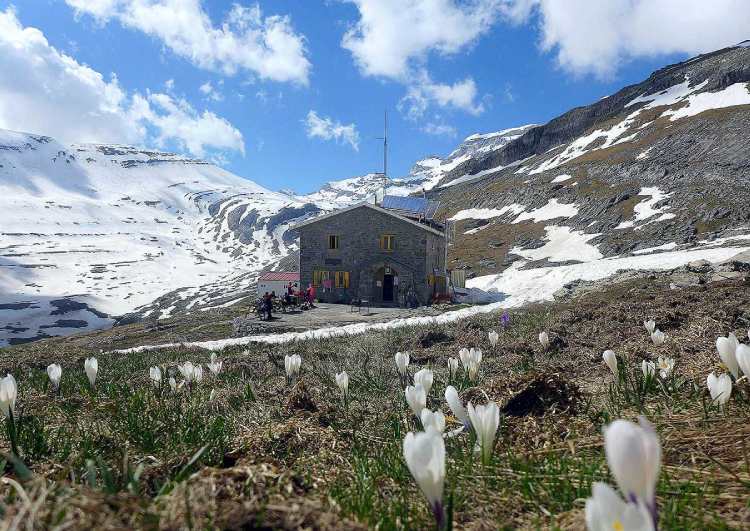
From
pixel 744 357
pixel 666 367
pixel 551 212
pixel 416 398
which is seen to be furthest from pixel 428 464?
pixel 551 212

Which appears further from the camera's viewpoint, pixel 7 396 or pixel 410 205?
pixel 410 205

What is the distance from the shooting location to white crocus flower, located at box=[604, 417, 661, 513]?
108 cm

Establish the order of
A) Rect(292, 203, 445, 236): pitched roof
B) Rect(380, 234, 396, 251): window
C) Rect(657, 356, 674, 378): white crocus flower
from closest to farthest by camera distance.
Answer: Rect(657, 356, 674, 378): white crocus flower
Rect(292, 203, 445, 236): pitched roof
Rect(380, 234, 396, 251): window

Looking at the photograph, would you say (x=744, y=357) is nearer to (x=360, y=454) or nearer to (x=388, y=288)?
(x=360, y=454)

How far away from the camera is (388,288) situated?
41.0 metres

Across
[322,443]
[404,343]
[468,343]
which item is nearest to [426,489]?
[322,443]

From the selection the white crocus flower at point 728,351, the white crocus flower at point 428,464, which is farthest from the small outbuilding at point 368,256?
the white crocus flower at point 428,464

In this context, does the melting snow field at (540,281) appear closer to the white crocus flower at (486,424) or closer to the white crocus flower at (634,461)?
the white crocus flower at (486,424)

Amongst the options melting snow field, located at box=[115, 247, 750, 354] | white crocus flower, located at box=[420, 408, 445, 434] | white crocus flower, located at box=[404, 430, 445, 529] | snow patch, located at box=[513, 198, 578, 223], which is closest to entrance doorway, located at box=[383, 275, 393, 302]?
melting snow field, located at box=[115, 247, 750, 354]

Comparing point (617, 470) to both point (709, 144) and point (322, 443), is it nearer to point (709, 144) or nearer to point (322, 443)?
point (322, 443)

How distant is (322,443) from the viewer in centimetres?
341

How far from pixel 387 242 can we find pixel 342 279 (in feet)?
16.1

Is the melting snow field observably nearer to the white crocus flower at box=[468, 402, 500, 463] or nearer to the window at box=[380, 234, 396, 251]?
the window at box=[380, 234, 396, 251]

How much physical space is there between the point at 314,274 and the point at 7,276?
124m
